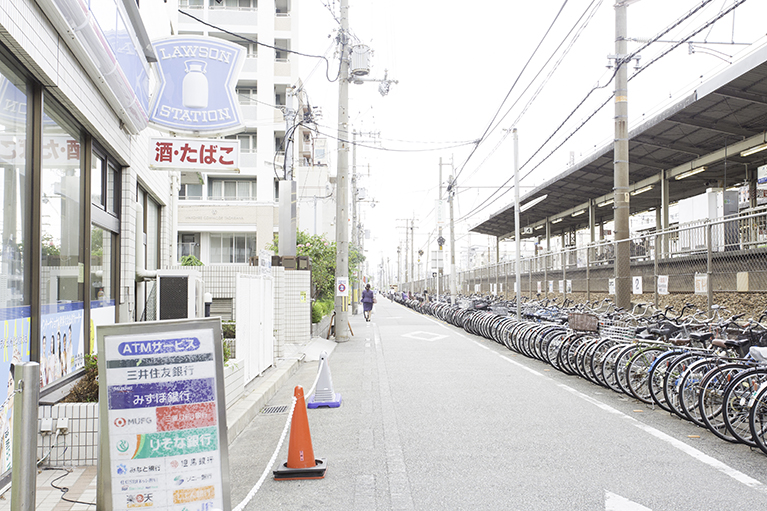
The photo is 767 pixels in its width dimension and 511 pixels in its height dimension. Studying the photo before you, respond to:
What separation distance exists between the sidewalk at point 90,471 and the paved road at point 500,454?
0.20 m

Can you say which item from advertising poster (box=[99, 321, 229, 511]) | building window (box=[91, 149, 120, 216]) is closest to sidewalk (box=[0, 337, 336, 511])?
advertising poster (box=[99, 321, 229, 511])

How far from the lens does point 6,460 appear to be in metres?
4.57

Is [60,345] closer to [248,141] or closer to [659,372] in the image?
[659,372]

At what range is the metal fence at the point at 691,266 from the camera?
10.8 metres

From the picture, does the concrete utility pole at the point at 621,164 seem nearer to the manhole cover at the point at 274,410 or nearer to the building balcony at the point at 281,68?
the manhole cover at the point at 274,410

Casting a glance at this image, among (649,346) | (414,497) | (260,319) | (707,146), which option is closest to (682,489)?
(414,497)

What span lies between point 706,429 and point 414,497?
3977mm

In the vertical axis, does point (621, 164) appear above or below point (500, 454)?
above

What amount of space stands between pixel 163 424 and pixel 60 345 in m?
3.55

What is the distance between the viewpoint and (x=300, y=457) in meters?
5.36

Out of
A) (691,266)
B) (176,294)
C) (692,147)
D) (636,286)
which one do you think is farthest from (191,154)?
(692,147)

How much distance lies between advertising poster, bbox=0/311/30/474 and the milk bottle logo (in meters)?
4.56

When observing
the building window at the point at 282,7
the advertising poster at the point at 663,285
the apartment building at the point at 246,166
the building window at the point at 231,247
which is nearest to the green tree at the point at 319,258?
the apartment building at the point at 246,166

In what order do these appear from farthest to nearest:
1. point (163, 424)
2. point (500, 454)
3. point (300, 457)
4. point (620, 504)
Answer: point (500, 454) < point (300, 457) < point (620, 504) < point (163, 424)
